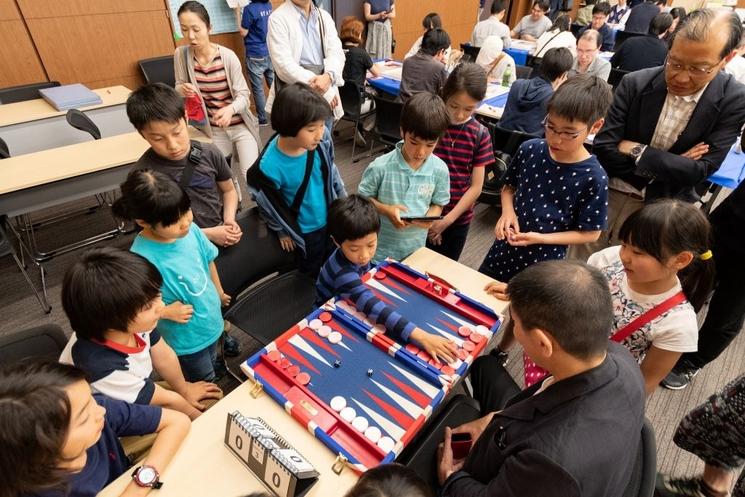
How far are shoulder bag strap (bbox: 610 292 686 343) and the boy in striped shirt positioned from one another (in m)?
0.61

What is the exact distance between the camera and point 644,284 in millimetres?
1375

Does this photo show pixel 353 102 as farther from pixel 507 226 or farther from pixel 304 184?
pixel 507 226

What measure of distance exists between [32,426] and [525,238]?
1709 mm

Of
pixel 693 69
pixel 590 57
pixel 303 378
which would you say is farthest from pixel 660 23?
pixel 303 378

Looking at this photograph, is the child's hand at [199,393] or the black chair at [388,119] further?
the black chair at [388,119]

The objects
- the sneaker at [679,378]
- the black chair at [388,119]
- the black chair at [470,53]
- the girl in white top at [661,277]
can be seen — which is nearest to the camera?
the girl in white top at [661,277]

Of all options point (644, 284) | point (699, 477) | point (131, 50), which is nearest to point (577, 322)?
point (644, 284)

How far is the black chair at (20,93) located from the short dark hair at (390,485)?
4425 millimetres

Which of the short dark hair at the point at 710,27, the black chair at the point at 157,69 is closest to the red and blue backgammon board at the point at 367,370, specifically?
the short dark hair at the point at 710,27

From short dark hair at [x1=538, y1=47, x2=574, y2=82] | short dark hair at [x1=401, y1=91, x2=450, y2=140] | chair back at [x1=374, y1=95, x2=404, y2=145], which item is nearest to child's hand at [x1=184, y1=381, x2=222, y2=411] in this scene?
short dark hair at [x1=401, y1=91, x2=450, y2=140]

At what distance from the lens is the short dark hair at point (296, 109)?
175cm

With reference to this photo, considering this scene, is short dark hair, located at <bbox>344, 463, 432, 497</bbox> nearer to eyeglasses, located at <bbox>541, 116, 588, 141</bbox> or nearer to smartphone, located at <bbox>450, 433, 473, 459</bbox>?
smartphone, located at <bbox>450, 433, 473, 459</bbox>

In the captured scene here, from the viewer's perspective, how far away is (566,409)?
2.93 ft

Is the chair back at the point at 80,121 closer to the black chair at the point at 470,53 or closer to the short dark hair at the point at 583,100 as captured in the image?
the short dark hair at the point at 583,100
